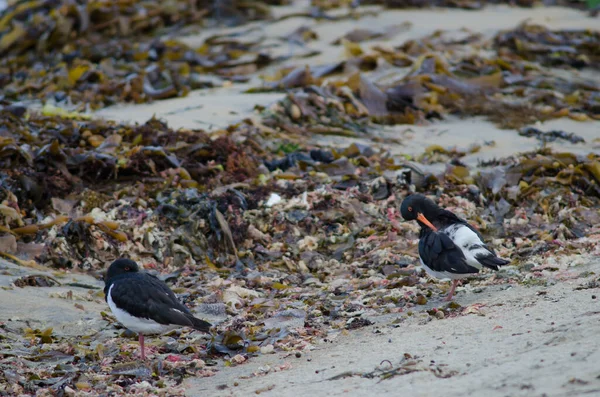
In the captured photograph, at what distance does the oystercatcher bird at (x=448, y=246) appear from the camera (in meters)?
5.08

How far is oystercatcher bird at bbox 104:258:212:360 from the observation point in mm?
4621

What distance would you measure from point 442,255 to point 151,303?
1869 mm

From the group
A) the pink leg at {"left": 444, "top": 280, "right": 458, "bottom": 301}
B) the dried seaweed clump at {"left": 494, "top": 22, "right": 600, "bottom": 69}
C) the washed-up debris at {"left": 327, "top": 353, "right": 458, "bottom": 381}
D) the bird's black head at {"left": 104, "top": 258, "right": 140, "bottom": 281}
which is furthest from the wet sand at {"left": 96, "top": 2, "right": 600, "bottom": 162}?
the washed-up debris at {"left": 327, "top": 353, "right": 458, "bottom": 381}

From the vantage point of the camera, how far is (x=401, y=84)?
10023 mm

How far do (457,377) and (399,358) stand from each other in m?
0.52

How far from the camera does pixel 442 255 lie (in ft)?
17.0

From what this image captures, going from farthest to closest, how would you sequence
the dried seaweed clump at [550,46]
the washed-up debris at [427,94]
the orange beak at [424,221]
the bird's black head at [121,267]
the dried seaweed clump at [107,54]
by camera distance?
the dried seaweed clump at [550,46], the dried seaweed clump at [107,54], the washed-up debris at [427,94], the orange beak at [424,221], the bird's black head at [121,267]

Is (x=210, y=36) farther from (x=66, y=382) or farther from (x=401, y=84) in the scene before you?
(x=66, y=382)

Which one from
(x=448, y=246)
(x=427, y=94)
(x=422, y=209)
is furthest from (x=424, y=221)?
(x=427, y=94)

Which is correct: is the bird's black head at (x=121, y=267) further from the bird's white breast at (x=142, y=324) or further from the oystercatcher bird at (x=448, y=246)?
the oystercatcher bird at (x=448, y=246)

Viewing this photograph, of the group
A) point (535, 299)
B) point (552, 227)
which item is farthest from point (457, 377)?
point (552, 227)

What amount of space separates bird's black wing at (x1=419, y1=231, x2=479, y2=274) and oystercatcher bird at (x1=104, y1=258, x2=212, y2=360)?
1.53m

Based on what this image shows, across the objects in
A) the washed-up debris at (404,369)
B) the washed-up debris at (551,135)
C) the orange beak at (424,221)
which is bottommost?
the washed-up debris at (551,135)

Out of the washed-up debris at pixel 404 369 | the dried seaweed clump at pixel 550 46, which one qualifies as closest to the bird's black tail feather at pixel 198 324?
the washed-up debris at pixel 404 369
